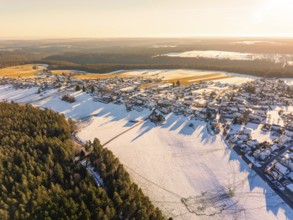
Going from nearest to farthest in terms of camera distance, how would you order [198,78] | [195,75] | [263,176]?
[263,176], [198,78], [195,75]

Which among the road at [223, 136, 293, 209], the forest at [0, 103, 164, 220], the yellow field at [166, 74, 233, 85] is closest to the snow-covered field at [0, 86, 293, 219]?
the road at [223, 136, 293, 209]

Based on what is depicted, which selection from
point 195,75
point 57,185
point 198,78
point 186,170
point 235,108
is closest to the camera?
point 57,185

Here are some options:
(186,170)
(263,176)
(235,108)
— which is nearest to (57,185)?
(186,170)

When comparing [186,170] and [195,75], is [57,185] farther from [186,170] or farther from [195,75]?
[195,75]

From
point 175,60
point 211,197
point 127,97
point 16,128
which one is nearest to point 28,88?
point 127,97

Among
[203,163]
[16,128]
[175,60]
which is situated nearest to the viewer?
[203,163]

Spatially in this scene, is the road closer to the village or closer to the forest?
the village

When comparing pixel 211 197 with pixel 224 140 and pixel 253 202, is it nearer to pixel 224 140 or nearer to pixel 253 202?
pixel 253 202
